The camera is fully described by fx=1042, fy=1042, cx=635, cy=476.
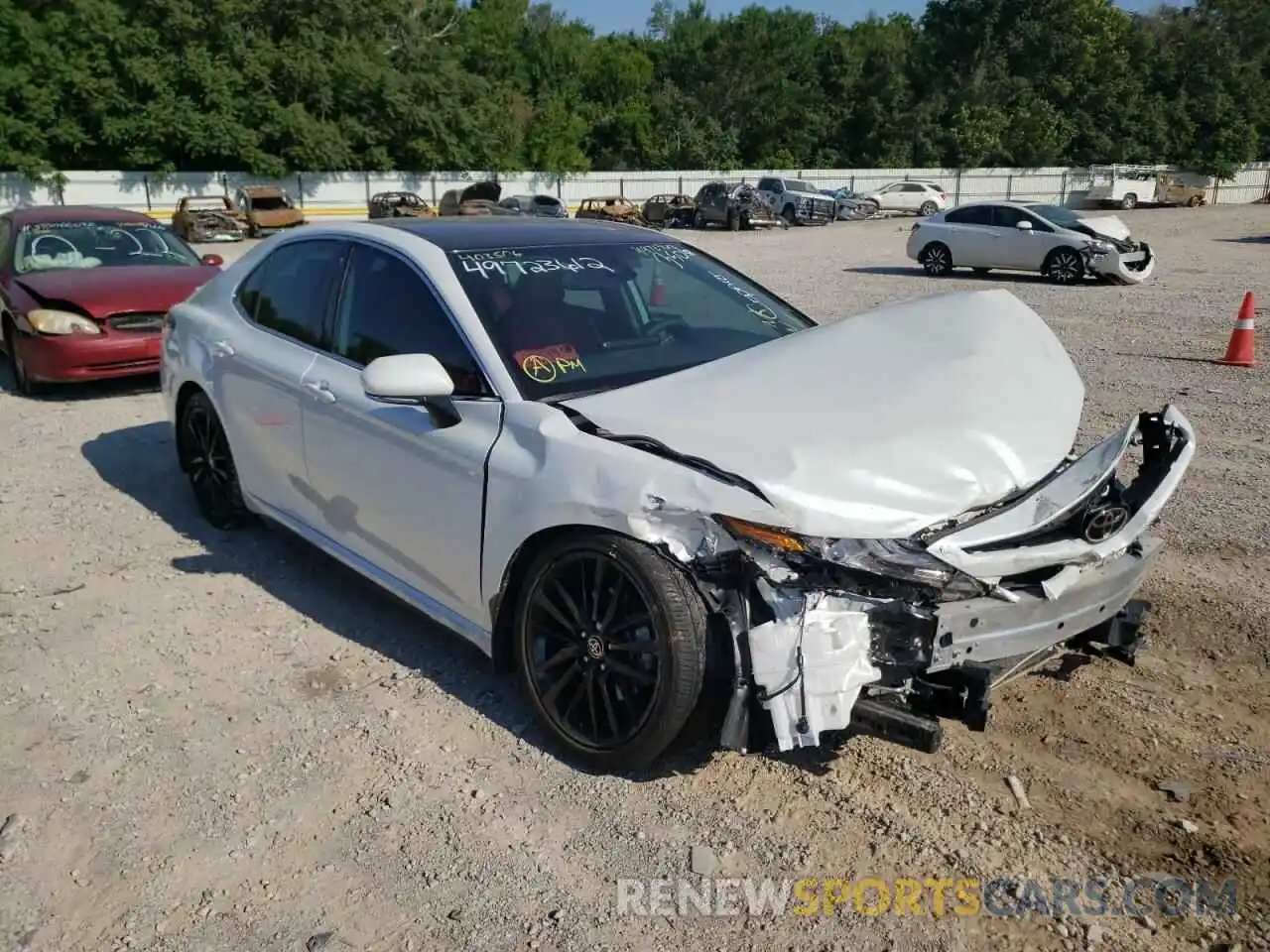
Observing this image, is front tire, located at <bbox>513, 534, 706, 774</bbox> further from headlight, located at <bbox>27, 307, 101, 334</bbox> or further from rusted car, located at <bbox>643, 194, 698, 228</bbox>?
rusted car, located at <bbox>643, 194, 698, 228</bbox>

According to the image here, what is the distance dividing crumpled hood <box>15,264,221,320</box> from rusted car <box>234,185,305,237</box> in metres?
26.4

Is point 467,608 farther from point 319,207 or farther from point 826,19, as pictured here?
point 826,19

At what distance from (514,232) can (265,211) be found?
33.5 meters

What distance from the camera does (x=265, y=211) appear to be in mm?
34688

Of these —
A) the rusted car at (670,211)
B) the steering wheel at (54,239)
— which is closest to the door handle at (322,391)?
the steering wheel at (54,239)

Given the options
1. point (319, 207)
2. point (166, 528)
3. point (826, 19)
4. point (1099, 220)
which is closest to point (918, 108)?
point (826, 19)

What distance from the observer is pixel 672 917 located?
2703 millimetres

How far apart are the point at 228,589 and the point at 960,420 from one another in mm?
3437

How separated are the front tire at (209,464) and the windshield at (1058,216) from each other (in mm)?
17059

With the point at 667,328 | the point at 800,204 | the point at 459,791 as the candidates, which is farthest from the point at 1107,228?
the point at 800,204

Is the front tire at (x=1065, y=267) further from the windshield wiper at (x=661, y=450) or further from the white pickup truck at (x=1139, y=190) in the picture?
the white pickup truck at (x=1139, y=190)

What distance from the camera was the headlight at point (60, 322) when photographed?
8.45 m

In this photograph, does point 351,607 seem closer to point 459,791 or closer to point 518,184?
point 459,791

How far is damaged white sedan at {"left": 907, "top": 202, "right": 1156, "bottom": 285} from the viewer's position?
1784 cm
